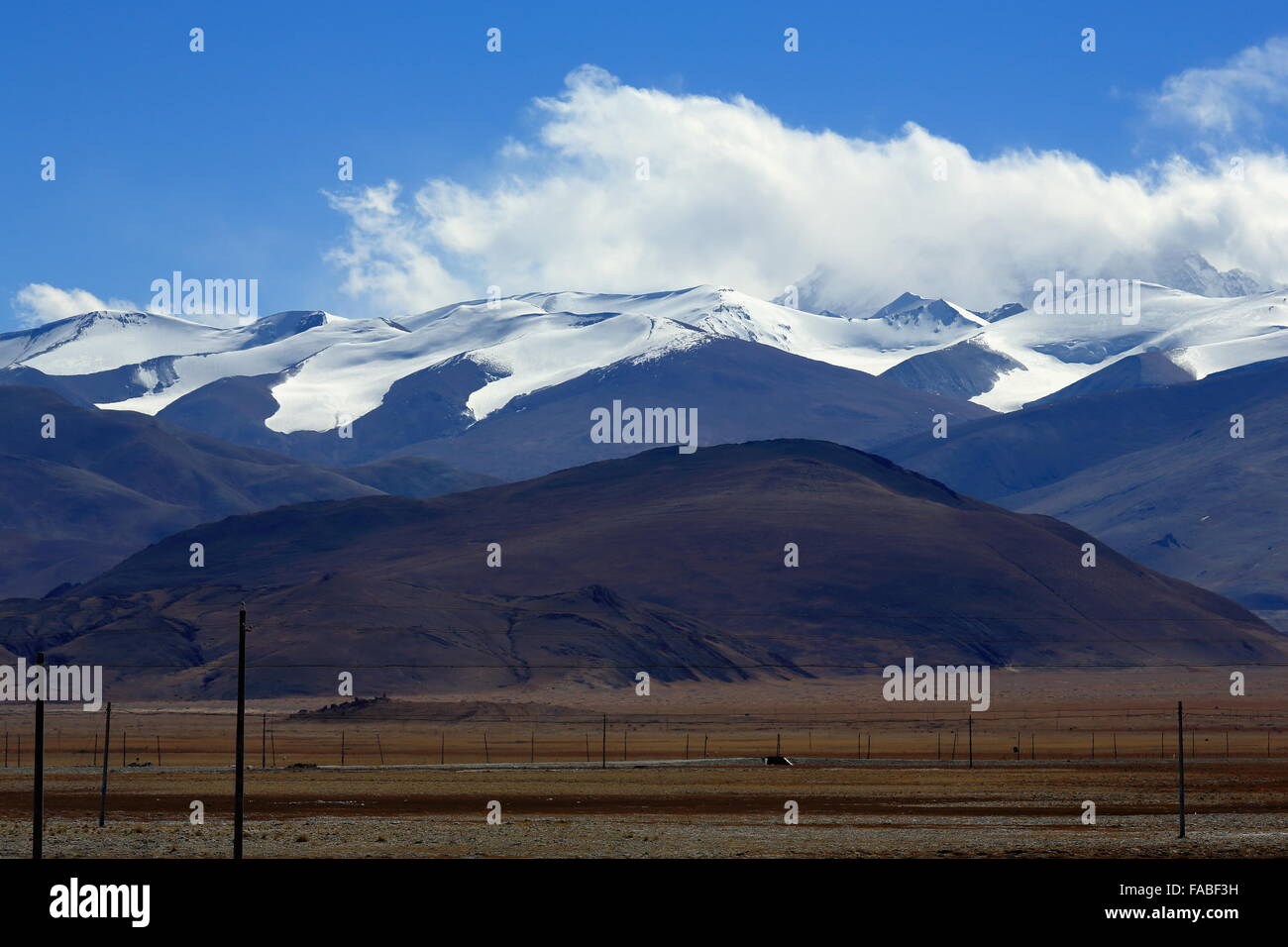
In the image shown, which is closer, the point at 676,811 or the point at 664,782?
the point at 676,811

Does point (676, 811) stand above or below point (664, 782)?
below

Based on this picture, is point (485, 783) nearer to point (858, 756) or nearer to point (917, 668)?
point (858, 756)

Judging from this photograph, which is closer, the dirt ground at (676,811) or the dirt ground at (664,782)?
the dirt ground at (676,811)

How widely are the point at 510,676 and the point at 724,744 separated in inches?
2591

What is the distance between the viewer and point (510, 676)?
16788cm

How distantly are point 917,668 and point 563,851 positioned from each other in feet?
488

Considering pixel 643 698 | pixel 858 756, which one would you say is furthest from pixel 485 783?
pixel 643 698

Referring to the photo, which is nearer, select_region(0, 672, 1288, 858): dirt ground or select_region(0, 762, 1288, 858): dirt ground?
select_region(0, 762, 1288, 858): dirt ground
